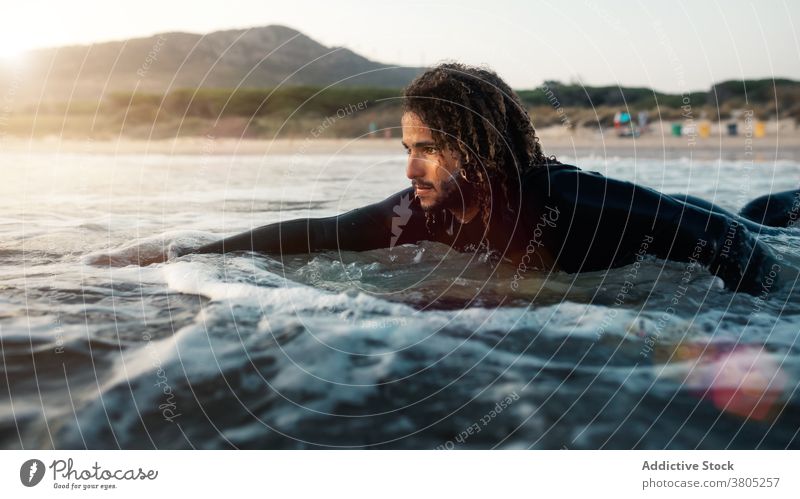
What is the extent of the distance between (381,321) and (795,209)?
4.10 meters

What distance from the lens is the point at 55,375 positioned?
2.42m

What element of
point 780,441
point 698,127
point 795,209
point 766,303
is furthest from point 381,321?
point 698,127

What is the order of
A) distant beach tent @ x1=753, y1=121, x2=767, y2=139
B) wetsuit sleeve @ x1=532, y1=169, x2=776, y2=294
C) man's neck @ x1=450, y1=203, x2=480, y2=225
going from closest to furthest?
wetsuit sleeve @ x1=532, y1=169, x2=776, y2=294, man's neck @ x1=450, y1=203, x2=480, y2=225, distant beach tent @ x1=753, y1=121, x2=767, y2=139

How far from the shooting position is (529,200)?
10.5 feet

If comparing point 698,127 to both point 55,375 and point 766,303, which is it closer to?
point 766,303

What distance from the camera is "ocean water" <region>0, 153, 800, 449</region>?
85.4 inches

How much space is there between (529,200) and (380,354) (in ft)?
3.65

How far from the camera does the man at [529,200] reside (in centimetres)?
314

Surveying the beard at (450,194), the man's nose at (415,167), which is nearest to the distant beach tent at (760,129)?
the beard at (450,194)

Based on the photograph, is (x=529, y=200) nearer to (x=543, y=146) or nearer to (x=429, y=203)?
→ (x=429, y=203)

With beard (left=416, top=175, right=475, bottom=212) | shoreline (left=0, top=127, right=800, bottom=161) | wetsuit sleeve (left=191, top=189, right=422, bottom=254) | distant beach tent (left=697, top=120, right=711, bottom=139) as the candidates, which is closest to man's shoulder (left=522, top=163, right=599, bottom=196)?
beard (left=416, top=175, right=475, bottom=212)
